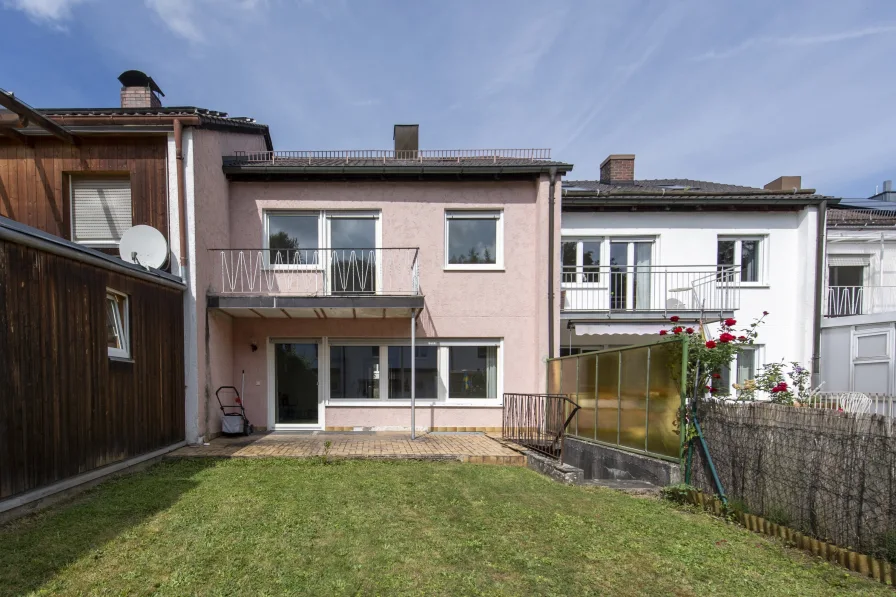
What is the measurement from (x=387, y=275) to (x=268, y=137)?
242 inches

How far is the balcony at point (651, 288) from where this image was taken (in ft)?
37.3

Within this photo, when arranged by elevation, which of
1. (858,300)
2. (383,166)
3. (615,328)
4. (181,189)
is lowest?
(615,328)

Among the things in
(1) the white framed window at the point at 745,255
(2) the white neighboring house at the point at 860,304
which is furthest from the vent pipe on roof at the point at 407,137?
(2) the white neighboring house at the point at 860,304

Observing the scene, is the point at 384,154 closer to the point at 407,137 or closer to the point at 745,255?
the point at 407,137

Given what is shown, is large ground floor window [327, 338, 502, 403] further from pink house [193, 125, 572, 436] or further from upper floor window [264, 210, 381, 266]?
upper floor window [264, 210, 381, 266]

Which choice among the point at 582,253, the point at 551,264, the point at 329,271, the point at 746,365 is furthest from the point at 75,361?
the point at 746,365

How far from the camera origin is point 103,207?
855 cm

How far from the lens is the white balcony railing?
12.4 m

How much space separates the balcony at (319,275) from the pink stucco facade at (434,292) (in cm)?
37

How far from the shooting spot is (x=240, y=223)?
1010 cm

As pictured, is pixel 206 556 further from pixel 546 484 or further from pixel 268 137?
pixel 268 137

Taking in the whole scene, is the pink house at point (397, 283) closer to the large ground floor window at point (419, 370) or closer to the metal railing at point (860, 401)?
the large ground floor window at point (419, 370)

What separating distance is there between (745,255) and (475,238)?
295 inches

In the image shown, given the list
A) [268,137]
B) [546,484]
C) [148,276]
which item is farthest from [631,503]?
[268,137]
